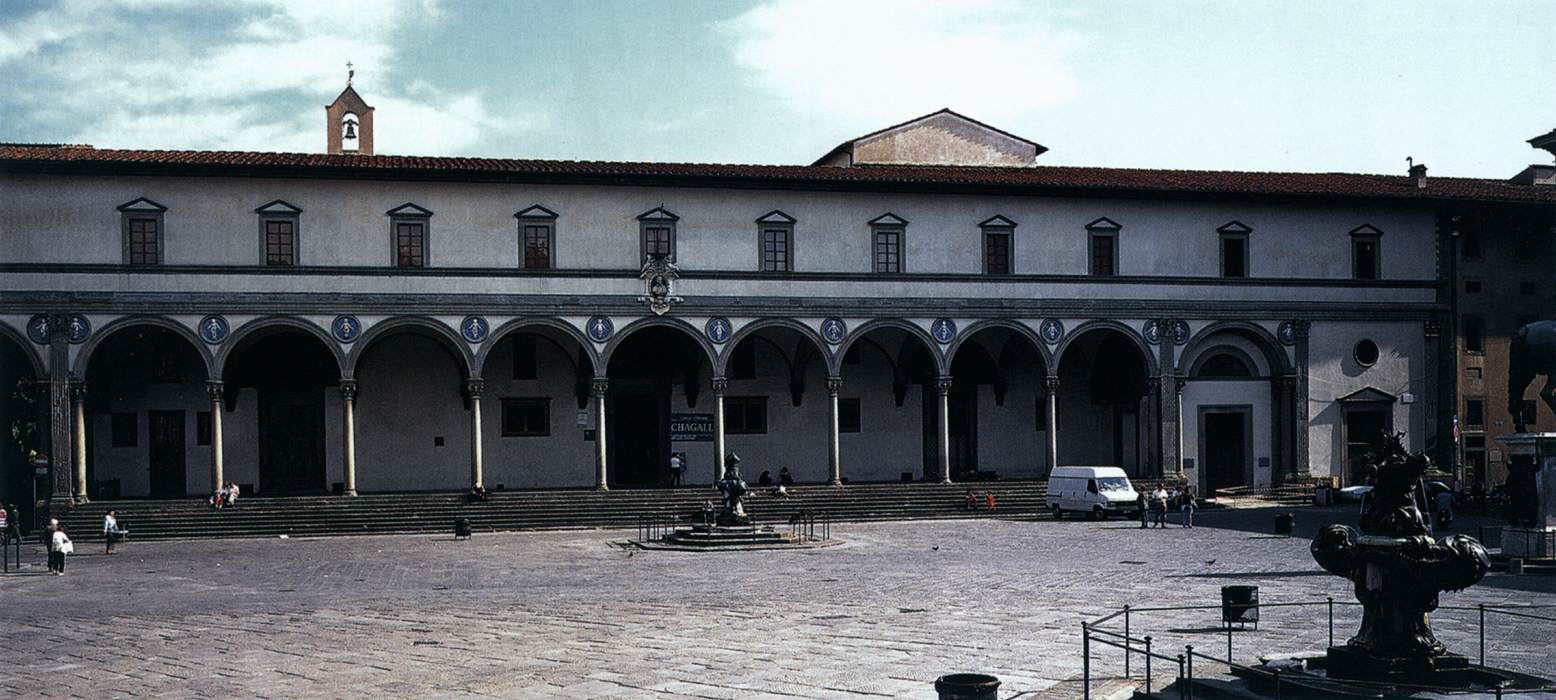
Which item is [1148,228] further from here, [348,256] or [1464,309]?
[348,256]

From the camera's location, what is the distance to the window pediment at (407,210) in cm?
3616

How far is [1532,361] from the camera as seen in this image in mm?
22688

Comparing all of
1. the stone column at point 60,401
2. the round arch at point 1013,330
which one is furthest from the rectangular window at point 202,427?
the round arch at point 1013,330

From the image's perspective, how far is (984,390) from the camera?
43.0 metres

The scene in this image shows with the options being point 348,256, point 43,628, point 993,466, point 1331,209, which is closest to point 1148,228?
point 1331,209

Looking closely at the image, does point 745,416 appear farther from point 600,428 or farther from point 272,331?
point 272,331

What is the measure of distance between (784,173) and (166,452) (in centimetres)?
1825

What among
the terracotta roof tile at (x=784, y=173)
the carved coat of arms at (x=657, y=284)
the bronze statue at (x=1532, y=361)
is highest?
the terracotta roof tile at (x=784, y=173)

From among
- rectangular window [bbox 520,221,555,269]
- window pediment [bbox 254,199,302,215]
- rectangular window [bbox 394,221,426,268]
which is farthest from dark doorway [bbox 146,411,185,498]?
rectangular window [bbox 520,221,555,269]

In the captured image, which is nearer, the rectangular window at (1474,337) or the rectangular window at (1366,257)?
the rectangular window at (1366,257)

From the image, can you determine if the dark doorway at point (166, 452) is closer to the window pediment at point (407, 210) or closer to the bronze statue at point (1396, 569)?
the window pediment at point (407, 210)

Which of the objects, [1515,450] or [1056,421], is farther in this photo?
[1056,421]

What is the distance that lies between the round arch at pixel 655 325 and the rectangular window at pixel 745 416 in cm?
382

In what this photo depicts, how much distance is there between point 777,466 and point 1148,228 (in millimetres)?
12691
